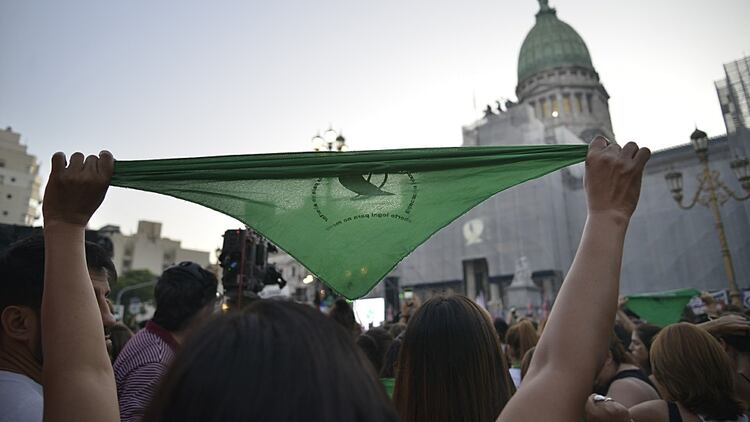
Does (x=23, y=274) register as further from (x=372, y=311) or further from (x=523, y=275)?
(x=523, y=275)

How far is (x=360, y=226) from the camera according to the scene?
2.11 m

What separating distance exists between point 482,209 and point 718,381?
31802mm

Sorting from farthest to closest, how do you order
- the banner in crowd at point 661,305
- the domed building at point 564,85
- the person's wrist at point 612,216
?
the domed building at point 564,85 < the banner in crowd at point 661,305 < the person's wrist at point 612,216

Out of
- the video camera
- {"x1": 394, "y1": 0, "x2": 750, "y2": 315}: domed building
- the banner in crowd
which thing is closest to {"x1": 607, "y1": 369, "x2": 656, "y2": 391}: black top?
the video camera

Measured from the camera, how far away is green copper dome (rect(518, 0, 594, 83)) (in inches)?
2023

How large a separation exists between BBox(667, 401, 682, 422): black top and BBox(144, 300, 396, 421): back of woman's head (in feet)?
8.66

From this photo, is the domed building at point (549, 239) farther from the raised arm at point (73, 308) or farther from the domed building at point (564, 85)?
the raised arm at point (73, 308)

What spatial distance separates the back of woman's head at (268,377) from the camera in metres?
0.76

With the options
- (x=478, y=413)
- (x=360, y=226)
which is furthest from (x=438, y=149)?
(x=478, y=413)

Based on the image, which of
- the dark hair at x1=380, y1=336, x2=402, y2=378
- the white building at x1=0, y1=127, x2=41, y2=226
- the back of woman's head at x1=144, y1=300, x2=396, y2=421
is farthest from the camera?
the white building at x1=0, y1=127, x2=41, y2=226

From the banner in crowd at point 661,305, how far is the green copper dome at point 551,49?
4571cm

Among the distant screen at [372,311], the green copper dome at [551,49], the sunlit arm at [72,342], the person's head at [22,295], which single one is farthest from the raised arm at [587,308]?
the green copper dome at [551,49]

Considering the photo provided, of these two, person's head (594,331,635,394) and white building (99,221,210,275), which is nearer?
person's head (594,331,635,394)

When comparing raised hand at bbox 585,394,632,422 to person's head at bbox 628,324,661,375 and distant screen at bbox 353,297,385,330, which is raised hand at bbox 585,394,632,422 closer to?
person's head at bbox 628,324,661,375
